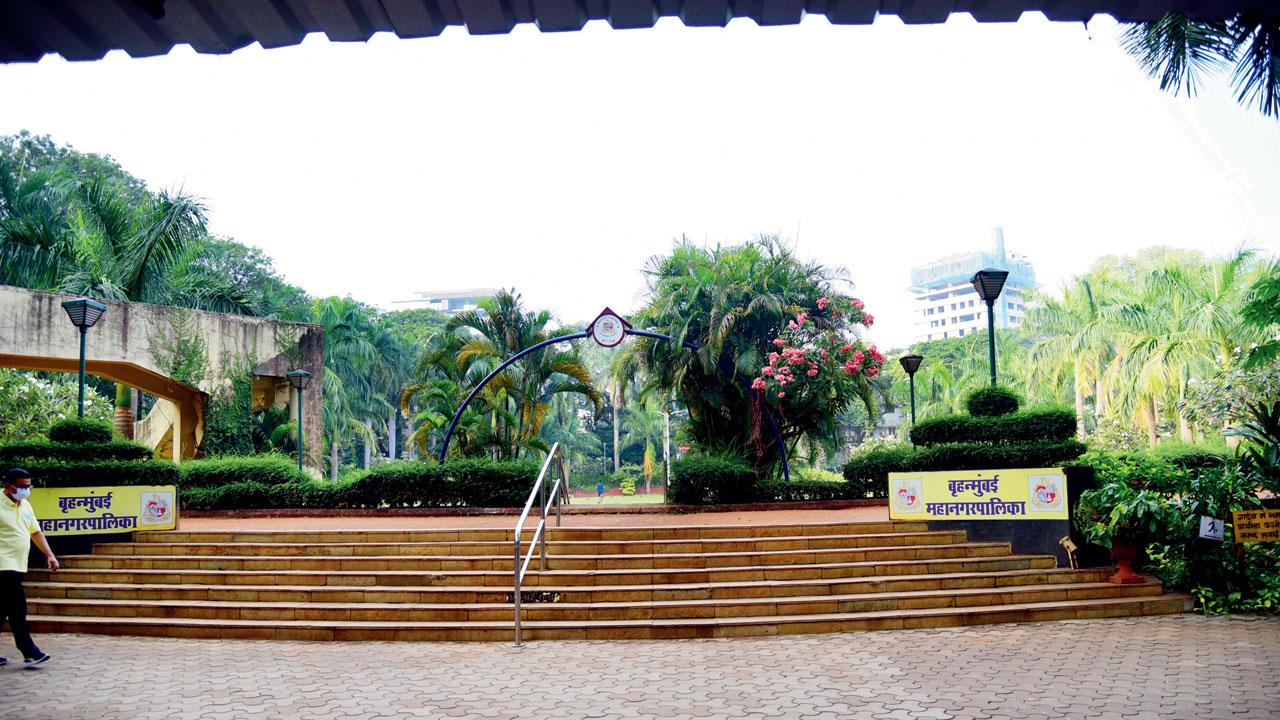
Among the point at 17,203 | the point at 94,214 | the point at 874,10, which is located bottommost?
the point at 874,10

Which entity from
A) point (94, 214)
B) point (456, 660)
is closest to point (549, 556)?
point (456, 660)

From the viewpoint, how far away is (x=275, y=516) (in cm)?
1571

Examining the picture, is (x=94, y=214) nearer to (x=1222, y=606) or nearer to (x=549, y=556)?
(x=549, y=556)

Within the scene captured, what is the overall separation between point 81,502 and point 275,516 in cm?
464

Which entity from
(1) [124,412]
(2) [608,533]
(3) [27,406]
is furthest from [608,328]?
(3) [27,406]

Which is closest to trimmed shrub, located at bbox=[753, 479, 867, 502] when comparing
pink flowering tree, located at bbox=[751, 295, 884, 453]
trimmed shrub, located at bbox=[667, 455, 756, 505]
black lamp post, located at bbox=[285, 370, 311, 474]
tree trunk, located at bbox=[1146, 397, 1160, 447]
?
trimmed shrub, located at bbox=[667, 455, 756, 505]

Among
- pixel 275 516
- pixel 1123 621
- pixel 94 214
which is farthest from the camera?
pixel 94 214

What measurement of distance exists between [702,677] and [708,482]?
9.27m

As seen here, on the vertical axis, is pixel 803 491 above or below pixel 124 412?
below

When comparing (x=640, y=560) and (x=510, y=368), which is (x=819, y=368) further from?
(x=640, y=560)

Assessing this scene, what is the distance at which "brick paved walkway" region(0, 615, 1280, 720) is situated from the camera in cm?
564

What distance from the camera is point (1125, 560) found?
955 cm

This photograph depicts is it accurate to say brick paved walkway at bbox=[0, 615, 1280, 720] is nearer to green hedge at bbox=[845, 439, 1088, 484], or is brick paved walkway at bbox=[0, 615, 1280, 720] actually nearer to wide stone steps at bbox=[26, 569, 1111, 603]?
wide stone steps at bbox=[26, 569, 1111, 603]

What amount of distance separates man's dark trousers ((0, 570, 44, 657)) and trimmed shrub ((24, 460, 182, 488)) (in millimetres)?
4552
